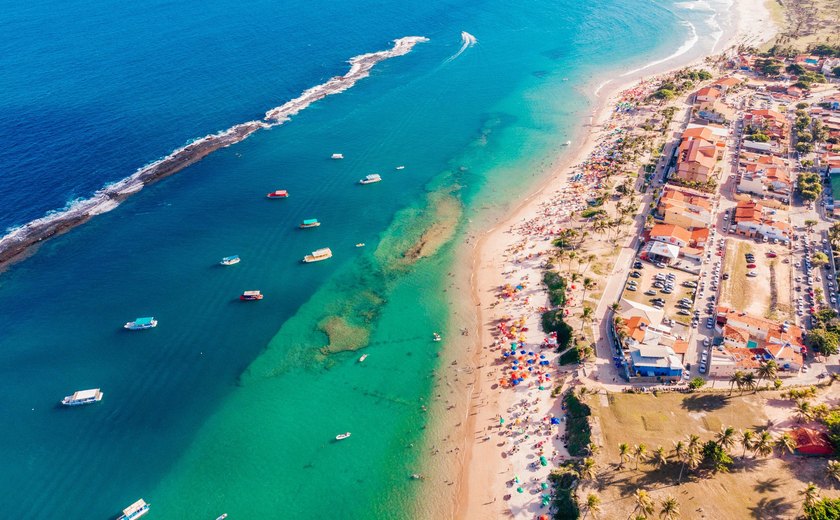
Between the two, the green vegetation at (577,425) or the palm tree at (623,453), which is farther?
the green vegetation at (577,425)

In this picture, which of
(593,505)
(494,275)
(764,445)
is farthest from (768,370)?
(494,275)

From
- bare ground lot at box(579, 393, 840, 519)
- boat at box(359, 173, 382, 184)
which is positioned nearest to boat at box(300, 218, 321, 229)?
boat at box(359, 173, 382, 184)

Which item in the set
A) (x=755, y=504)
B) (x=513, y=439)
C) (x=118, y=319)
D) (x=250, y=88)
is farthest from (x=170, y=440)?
(x=250, y=88)

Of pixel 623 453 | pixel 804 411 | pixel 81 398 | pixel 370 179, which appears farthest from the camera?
pixel 370 179

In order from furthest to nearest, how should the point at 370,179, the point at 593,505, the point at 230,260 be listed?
the point at 370,179 < the point at 230,260 < the point at 593,505

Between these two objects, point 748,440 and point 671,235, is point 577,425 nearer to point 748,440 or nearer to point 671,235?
point 748,440

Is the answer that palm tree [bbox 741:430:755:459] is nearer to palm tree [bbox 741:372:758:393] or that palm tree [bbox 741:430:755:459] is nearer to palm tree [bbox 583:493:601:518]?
palm tree [bbox 741:372:758:393]

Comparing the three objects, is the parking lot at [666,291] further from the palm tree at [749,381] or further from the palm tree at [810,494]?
the palm tree at [810,494]

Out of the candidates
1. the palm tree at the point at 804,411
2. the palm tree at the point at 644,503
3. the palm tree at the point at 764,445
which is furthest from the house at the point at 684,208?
the palm tree at the point at 644,503
